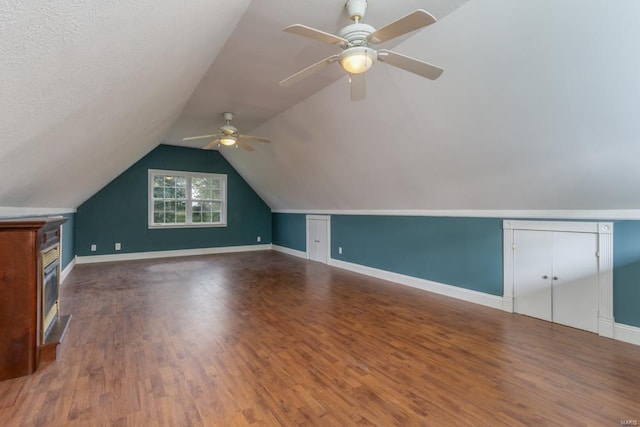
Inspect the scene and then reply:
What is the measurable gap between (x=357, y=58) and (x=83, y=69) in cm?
152

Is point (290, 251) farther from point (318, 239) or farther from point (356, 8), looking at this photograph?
point (356, 8)

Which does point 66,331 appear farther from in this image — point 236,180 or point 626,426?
point 236,180

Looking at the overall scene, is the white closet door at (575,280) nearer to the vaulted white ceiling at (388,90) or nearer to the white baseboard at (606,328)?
the white baseboard at (606,328)

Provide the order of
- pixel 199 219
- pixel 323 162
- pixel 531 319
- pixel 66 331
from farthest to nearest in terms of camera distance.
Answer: pixel 199 219
pixel 323 162
pixel 531 319
pixel 66 331

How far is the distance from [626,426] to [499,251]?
7.08ft

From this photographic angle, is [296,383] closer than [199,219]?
Yes

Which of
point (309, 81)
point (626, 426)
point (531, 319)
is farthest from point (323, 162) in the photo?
point (626, 426)

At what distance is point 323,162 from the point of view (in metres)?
4.94

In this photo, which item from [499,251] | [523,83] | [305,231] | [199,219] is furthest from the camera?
[199,219]

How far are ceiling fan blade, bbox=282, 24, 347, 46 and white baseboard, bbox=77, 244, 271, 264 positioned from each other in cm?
678

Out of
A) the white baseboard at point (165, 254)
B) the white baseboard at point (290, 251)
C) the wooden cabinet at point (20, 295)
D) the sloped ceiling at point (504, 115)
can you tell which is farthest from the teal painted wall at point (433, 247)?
the wooden cabinet at point (20, 295)

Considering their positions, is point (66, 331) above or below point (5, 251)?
below

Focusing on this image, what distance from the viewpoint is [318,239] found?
6.77m

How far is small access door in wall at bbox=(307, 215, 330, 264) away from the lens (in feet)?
21.3
